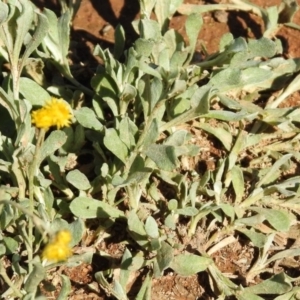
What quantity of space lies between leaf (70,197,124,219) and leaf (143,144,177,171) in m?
0.31

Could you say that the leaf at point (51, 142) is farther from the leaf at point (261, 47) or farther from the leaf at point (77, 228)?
the leaf at point (261, 47)

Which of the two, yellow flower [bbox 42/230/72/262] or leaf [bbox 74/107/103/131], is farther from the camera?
leaf [bbox 74/107/103/131]

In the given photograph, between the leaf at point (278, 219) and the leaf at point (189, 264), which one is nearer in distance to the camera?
the leaf at point (189, 264)

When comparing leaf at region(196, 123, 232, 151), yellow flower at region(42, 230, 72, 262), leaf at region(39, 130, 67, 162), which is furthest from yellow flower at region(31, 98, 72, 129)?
leaf at region(196, 123, 232, 151)

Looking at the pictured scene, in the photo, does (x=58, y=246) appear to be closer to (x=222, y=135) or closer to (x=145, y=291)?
(x=145, y=291)

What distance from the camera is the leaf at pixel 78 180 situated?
2.53m

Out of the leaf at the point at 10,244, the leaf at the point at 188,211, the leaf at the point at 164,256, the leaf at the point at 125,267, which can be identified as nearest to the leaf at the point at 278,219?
the leaf at the point at 188,211

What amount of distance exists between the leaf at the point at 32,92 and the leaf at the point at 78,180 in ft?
1.25

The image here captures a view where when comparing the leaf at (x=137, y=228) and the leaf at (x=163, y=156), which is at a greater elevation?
the leaf at (x=163, y=156)

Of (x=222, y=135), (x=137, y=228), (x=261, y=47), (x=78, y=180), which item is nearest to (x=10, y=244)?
(x=78, y=180)

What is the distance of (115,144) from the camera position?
248cm

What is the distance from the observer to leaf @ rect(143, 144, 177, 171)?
2.26 m

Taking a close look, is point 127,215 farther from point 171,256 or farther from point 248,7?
point 248,7

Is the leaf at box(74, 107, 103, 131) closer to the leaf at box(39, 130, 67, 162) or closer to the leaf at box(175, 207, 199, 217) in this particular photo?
the leaf at box(39, 130, 67, 162)
